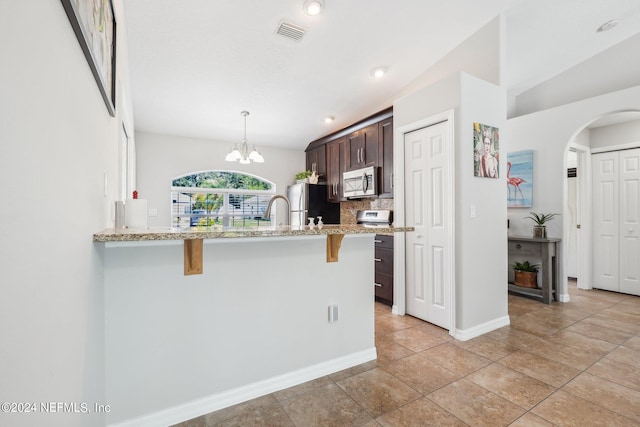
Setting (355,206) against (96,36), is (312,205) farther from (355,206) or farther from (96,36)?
(96,36)

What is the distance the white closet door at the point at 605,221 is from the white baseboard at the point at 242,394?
4359 mm

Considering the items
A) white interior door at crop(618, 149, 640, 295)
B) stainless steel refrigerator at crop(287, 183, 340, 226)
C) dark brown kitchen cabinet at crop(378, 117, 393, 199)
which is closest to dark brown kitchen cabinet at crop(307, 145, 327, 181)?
stainless steel refrigerator at crop(287, 183, 340, 226)

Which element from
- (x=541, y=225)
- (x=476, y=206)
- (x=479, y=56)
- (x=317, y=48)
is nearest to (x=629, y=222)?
(x=541, y=225)

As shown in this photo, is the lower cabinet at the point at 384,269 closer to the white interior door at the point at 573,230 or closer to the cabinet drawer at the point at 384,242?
the cabinet drawer at the point at 384,242

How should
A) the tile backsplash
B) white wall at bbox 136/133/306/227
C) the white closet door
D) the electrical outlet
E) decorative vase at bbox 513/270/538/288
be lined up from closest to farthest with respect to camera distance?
the electrical outlet → decorative vase at bbox 513/270/538/288 → the white closet door → the tile backsplash → white wall at bbox 136/133/306/227

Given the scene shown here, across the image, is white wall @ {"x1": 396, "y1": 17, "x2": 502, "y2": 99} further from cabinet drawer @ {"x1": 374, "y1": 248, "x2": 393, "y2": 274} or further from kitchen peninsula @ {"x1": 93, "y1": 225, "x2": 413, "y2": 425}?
kitchen peninsula @ {"x1": 93, "y1": 225, "x2": 413, "y2": 425}

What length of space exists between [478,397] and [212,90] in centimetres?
406

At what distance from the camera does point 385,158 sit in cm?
412

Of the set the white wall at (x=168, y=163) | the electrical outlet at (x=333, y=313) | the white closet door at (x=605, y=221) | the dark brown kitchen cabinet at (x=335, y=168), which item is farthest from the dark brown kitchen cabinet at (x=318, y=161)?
the white closet door at (x=605, y=221)

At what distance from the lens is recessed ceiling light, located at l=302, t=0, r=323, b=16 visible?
2607 mm

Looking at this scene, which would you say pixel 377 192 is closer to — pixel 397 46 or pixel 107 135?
pixel 397 46

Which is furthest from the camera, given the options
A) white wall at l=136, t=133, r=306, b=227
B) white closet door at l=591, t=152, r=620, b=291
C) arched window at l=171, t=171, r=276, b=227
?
arched window at l=171, t=171, r=276, b=227

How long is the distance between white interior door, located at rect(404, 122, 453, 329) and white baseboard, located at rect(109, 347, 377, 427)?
1108 mm

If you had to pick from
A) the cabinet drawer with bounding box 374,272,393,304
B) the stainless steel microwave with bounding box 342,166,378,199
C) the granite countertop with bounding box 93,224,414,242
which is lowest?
the cabinet drawer with bounding box 374,272,393,304
